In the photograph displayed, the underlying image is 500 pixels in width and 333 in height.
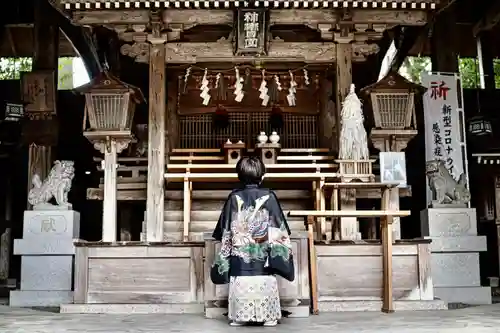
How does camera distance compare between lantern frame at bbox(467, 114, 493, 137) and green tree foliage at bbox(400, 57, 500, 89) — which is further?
green tree foliage at bbox(400, 57, 500, 89)

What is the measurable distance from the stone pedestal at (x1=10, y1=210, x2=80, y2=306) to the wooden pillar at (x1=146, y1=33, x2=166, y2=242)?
127cm

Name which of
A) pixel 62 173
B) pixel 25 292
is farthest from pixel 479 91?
pixel 25 292

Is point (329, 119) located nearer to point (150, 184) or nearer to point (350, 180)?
point (350, 180)

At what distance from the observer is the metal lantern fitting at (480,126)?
1289 cm

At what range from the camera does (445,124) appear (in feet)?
36.6

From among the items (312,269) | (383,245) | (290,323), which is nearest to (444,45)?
(383,245)

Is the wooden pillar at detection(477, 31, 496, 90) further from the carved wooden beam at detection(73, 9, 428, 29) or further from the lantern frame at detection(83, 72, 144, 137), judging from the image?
the lantern frame at detection(83, 72, 144, 137)

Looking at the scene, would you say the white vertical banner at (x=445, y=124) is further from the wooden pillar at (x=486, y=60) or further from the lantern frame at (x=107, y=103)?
the lantern frame at (x=107, y=103)

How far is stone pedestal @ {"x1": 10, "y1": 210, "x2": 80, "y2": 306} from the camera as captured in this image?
30.2ft

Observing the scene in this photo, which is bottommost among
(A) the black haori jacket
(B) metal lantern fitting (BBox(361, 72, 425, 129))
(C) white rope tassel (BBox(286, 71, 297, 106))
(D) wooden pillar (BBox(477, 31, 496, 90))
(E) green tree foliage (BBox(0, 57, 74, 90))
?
(A) the black haori jacket

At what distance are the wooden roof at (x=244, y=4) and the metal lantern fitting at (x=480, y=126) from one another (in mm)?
4223

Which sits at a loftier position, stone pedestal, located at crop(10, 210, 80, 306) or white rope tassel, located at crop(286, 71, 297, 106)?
white rope tassel, located at crop(286, 71, 297, 106)

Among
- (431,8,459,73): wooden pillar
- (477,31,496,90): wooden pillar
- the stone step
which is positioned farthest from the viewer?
(477,31,496,90): wooden pillar

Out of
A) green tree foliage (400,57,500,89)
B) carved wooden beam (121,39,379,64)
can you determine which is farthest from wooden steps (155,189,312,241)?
green tree foliage (400,57,500,89)
